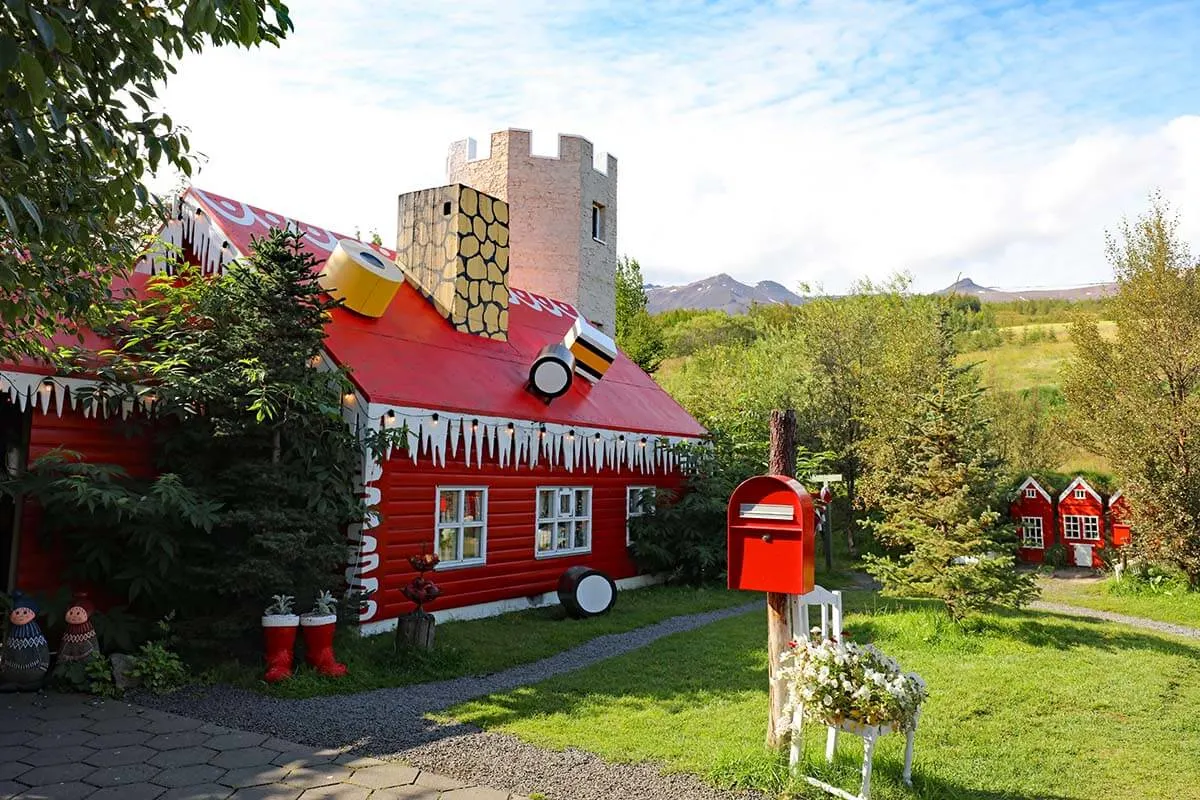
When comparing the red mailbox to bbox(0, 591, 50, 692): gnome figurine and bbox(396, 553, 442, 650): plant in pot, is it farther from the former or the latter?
bbox(0, 591, 50, 692): gnome figurine

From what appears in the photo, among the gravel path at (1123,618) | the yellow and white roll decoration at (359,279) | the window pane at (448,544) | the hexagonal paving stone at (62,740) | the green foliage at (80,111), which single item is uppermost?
the yellow and white roll decoration at (359,279)

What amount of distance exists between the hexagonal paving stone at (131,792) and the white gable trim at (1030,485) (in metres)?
20.9

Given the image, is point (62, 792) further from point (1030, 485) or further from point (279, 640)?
point (1030, 485)

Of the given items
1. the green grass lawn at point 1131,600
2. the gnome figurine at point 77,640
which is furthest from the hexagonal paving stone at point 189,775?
the green grass lawn at point 1131,600

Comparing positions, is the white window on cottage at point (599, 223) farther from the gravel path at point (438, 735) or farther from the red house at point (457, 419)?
the gravel path at point (438, 735)

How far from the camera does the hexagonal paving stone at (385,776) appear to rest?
5.24 m

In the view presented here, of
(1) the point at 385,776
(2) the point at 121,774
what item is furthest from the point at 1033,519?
(2) the point at 121,774

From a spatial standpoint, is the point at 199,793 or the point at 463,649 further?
the point at 463,649

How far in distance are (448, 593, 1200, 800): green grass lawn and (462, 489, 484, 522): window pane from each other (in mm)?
3290

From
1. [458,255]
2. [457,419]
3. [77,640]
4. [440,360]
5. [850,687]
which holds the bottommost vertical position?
[77,640]

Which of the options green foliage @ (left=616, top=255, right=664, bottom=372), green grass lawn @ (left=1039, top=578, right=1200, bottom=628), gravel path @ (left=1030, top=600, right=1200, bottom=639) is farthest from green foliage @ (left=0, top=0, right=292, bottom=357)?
green foliage @ (left=616, top=255, right=664, bottom=372)

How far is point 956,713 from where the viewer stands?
702 centimetres

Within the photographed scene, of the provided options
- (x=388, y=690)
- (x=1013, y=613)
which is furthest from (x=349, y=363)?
(x=1013, y=613)

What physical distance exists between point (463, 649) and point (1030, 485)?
1727 cm
